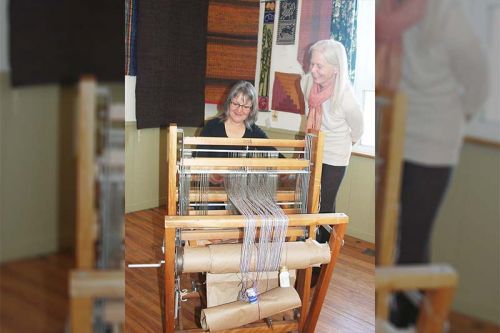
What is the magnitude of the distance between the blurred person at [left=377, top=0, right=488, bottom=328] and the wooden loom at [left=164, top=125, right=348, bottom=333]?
0.77 meters

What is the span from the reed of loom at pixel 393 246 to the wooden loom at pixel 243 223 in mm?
748

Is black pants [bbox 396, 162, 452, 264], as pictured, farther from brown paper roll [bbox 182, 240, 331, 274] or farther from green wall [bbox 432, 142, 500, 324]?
brown paper roll [bbox 182, 240, 331, 274]

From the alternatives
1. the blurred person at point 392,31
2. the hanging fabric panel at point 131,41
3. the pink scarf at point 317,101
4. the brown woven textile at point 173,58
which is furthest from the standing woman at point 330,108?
the blurred person at point 392,31

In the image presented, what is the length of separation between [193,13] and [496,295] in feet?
4.42

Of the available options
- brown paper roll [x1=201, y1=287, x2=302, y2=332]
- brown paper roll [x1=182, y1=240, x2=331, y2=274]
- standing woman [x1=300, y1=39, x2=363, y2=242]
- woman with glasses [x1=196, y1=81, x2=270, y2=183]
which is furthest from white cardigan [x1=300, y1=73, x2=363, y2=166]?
brown paper roll [x1=201, y1=287, x2=302, y2=332]

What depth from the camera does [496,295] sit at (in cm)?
15

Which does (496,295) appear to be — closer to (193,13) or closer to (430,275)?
(430,275)

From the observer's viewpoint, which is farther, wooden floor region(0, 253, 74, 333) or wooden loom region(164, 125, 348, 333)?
wooden loom region(164, 125, 348, 333)

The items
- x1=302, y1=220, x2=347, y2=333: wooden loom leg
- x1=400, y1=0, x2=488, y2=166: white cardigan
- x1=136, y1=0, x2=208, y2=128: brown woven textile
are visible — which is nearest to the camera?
x1=400, y1=0, x2=488, y2=166: white cardigan

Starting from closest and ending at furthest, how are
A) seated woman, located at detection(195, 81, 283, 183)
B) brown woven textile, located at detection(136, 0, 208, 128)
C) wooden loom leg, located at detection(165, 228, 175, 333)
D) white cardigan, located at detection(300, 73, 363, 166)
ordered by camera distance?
wooden loom leg, located at detection(165, 228, 175, 333), white cardigan, located at detection(300, 73, 363, 166), seated woman, located at detection(195, 81, 283, 183), brown woven textile, located at detection(136, 0, 208, 128)

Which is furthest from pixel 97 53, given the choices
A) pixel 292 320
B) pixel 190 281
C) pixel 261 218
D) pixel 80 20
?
pixel 190 281

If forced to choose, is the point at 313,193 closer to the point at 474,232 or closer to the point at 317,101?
the point at 317,101

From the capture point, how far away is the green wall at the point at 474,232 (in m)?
0.14

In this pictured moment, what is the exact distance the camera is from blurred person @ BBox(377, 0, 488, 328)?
0.14 meters
